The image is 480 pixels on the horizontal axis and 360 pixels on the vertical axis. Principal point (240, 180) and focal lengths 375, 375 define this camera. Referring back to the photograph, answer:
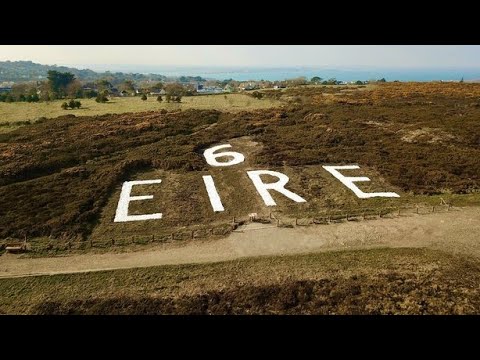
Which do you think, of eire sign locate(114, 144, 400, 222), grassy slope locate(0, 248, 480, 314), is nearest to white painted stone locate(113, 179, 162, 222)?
eire sign locate(114, 144, 400, 222)

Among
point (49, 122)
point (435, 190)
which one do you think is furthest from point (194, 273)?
point (49, 122)

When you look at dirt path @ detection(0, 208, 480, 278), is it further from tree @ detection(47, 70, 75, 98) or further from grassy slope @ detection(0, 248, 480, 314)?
tree @ detection(47, 70, 75, 98)

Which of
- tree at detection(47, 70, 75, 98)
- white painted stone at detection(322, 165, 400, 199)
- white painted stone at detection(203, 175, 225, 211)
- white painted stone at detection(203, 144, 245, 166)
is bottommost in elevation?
tree at detection(47, 70, 75, 98)

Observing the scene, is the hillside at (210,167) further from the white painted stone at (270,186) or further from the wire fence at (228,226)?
the wire fence at (228,226)

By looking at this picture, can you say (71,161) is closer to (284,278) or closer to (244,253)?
(244,253)

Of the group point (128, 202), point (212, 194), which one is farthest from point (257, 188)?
point (128, 202)

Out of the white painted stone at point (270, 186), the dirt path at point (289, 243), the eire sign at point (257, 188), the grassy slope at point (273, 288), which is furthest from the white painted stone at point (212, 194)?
the grassy slope at point (273, 288)

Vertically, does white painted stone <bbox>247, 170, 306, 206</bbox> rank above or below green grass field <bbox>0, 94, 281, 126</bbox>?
above

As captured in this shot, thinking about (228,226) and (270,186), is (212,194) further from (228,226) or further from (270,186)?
(228,226)
